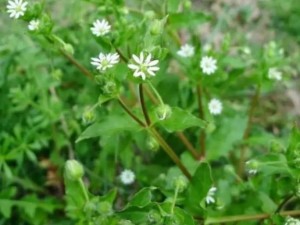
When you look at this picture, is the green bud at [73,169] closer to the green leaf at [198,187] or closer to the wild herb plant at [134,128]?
the wild herb plant at [134,128]

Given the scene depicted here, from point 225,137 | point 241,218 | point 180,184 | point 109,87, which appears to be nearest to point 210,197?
point 241,218

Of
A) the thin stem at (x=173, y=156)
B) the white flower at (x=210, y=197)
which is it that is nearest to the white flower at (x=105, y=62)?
the thin stem at (x=173, y=156)

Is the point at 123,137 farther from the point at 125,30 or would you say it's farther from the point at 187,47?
the point at 125,30

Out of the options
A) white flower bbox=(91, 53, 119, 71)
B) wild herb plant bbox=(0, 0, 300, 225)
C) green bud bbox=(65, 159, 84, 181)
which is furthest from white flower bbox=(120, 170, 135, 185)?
white flower bbox=(91, 53, 119, 71)

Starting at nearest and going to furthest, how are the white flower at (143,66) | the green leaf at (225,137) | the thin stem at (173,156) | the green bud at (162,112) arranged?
the white flower at (143,66) < the green bud at (162,112) < the thin stem at (173,156) < the green leaf at (225,137)

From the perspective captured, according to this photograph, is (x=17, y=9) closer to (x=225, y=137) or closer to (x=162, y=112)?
(x=162, y=112)

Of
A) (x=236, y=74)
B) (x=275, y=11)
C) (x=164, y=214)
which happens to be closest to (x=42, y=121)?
(x=236, y=74)
